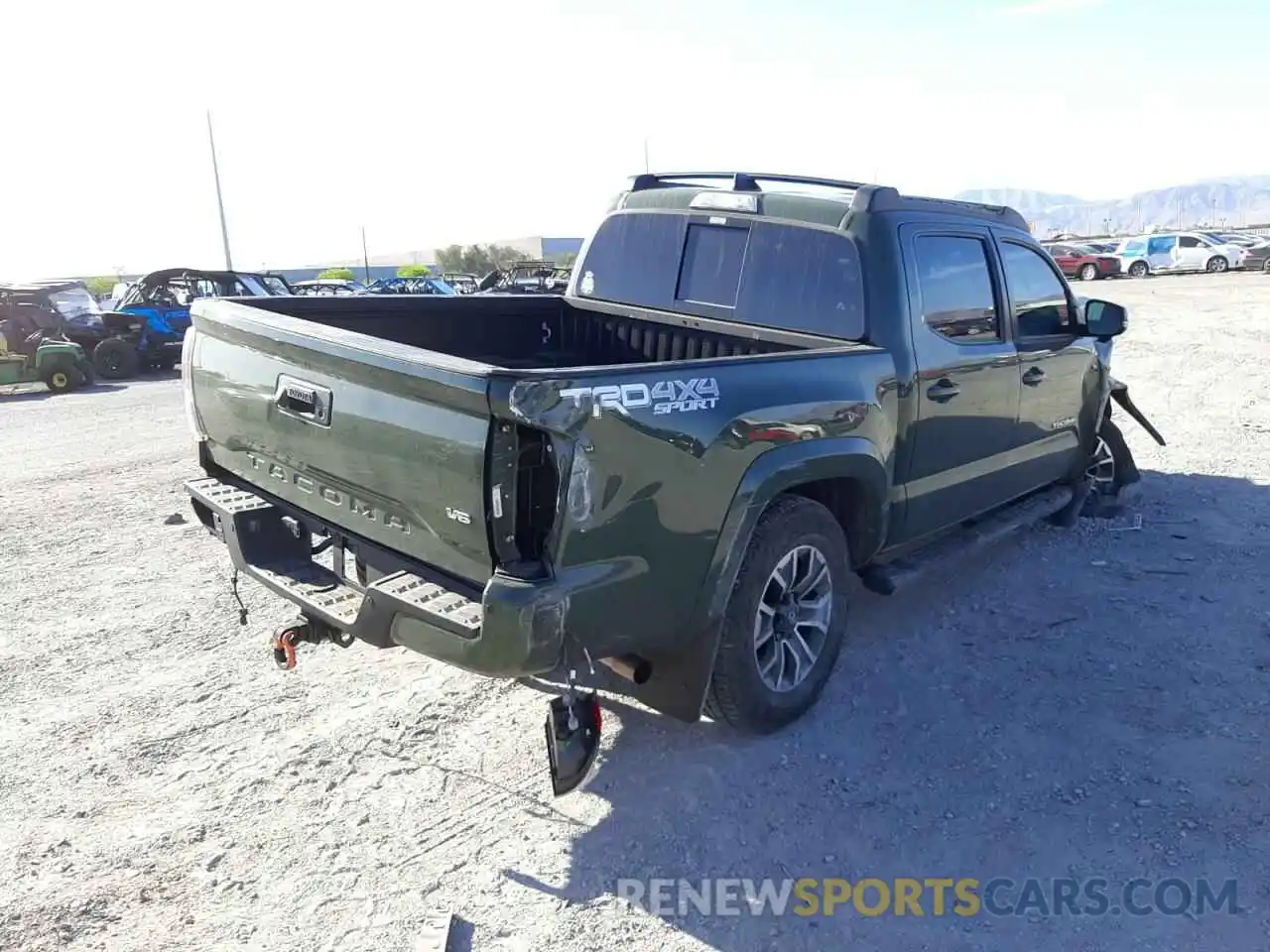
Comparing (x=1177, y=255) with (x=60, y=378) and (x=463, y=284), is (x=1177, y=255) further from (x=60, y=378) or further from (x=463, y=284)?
(x=60, y=378)

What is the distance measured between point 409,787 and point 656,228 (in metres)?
2.98

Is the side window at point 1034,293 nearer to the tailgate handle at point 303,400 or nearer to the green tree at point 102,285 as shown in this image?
the tailgate handle at point 303,400

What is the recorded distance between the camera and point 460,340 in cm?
513

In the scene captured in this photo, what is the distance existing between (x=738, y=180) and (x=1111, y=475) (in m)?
3.78

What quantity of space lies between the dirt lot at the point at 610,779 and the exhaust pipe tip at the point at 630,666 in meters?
0.49

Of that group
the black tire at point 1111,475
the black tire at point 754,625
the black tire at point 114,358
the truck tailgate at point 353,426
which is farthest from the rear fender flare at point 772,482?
the black tire at point 114,358

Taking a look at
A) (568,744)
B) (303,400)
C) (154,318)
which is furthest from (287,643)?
(154,318)

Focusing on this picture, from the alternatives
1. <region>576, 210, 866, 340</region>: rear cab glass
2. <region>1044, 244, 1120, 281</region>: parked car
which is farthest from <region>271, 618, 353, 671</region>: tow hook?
<region>1044, 244, 1120, 281</region>: parked car

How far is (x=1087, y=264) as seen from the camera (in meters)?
35.8

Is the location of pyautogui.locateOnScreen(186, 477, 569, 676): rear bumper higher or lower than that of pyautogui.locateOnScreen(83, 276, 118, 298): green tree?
higher

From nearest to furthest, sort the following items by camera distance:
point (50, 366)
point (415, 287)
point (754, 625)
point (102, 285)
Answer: point (754, 625) < point (50, 366) < point (415, 287) < point (102, 285)

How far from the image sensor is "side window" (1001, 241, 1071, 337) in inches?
202

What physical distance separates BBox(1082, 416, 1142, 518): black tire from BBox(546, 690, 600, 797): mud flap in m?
4.84

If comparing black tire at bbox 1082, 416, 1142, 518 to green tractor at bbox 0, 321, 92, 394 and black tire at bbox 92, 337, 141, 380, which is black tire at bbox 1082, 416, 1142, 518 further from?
black tire at bbox 92, 337, 141, 380
